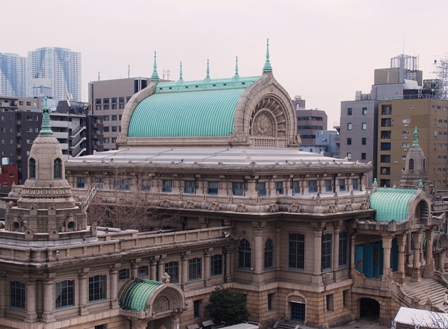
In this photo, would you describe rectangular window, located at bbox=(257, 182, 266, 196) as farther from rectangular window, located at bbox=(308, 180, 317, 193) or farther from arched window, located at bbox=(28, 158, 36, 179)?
arched window, located at bbox=(28, 158, 36, 179)

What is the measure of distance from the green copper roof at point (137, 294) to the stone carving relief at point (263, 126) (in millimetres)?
27904

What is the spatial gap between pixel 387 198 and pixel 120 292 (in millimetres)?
34265

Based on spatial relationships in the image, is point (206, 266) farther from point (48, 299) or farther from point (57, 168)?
point (48, 299)

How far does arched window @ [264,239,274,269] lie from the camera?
2864 inches

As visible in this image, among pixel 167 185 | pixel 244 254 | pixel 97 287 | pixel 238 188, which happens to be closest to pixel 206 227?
pixel 244 254

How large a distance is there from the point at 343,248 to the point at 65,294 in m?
33.0

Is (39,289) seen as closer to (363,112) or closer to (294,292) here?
(294,292)

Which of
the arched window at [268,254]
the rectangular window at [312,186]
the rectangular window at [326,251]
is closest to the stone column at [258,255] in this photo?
the arched window at [268,254]

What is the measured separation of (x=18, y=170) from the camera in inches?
6211

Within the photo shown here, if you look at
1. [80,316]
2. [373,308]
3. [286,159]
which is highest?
[286,159]

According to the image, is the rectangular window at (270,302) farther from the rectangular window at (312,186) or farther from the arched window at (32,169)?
the arched window at (32,169)

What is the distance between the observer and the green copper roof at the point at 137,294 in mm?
58188

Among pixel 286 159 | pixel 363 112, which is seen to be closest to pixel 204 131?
pixel 286 159

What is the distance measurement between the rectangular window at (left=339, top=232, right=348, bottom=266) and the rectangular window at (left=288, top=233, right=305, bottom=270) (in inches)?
210
